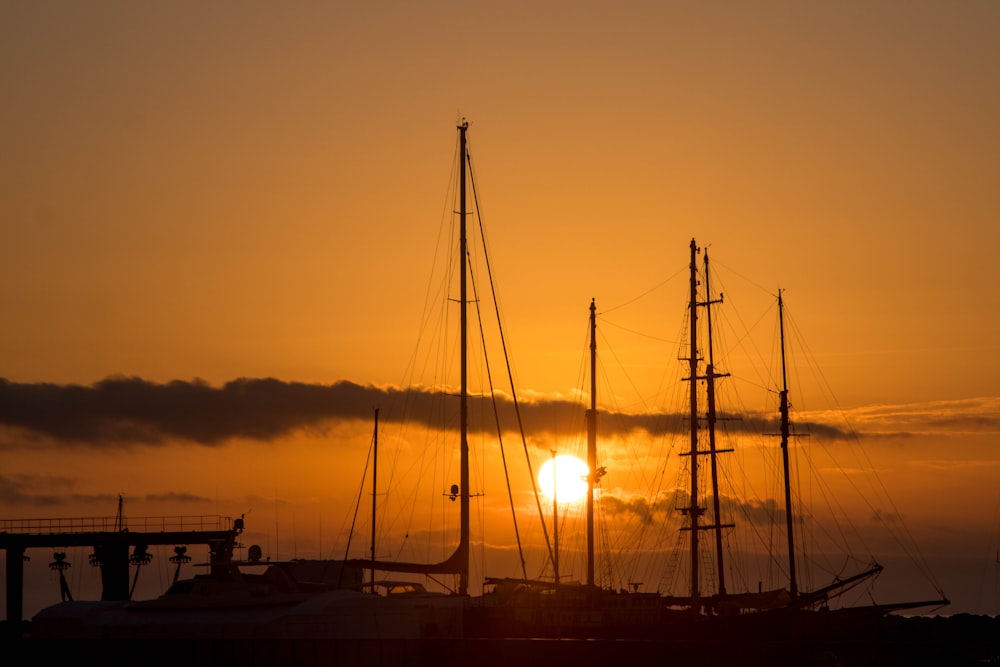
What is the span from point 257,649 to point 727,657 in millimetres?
16086

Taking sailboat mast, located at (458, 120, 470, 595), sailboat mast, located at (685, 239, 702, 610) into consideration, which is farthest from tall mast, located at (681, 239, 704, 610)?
sailboat mast, located at (458, 120, 470, 595)

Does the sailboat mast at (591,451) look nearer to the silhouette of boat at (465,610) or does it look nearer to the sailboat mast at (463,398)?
the silhouette of boat at (465,610)

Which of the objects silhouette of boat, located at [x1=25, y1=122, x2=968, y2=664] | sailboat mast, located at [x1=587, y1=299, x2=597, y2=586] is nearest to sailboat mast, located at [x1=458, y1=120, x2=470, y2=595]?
silhouette of boat, located at [x1=25, y1=122, x2=968, y2=664]

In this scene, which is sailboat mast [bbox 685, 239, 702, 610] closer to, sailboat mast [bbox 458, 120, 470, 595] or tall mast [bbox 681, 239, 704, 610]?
tall mast [bbox 681, 239, 704, 610]

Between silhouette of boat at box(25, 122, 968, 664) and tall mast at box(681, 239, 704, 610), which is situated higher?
tall mast at box(681, 239, 704, 610)

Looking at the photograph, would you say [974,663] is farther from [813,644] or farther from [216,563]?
[216,563]

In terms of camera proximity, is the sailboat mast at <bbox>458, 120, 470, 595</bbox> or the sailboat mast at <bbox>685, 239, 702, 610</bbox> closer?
the sailboat mast at <bbox>458, 120, 470, 595</bbox>

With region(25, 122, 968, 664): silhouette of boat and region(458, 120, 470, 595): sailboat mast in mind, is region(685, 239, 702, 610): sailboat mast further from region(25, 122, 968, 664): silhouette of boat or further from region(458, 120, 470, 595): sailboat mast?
region(458, 120, 470, 595): sailboat mast

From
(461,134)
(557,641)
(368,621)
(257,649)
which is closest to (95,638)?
(257,649)

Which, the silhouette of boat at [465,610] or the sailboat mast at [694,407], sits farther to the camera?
the sailboat mast at [694,407]

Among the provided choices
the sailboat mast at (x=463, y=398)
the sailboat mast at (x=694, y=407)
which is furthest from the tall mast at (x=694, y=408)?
the sailboat mast at (x=463, y=398)

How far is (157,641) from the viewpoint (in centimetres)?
5047

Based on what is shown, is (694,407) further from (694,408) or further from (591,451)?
(591,451)

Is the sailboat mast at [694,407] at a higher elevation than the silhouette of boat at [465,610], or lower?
higher
